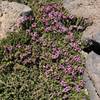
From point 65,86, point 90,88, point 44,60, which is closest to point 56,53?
point 44,60

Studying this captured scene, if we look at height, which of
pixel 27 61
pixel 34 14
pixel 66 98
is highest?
pixel 34 14

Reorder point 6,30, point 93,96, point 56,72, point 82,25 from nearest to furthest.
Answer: point 93,96 < point 56,72 < point 6,30 < point 82,25

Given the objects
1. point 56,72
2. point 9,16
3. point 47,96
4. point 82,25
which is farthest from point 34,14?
point 47,96

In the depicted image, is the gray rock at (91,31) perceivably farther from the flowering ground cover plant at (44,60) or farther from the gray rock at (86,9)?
the flowering ground cover plant at (44,60)

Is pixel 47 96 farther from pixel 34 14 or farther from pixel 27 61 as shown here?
pixel 34 14

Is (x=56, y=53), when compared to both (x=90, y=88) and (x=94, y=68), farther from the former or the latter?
(x=90, y=88)

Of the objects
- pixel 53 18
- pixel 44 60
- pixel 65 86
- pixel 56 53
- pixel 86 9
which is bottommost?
pixel 65 86
